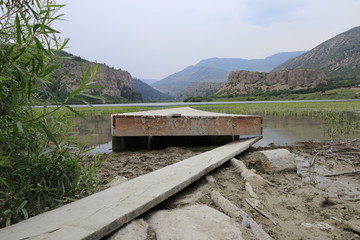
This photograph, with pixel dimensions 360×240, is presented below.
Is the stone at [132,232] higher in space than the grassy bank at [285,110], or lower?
higher

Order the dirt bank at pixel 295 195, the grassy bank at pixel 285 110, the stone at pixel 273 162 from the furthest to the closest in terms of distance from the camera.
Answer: the grassy bank at pixel 285 110 → the stone at pixel 273 162 → the dirt bank at pixel 295 195

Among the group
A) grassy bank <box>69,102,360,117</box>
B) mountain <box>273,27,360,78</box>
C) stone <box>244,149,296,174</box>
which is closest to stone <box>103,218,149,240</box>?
stone <box>244,149,296,174</box>

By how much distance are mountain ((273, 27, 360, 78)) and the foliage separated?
5200 inches

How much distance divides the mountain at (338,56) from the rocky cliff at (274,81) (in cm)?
1487

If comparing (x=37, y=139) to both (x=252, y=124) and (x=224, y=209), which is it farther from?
(x=252, y=124)

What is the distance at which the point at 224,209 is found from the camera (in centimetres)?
289

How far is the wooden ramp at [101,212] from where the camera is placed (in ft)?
6.79

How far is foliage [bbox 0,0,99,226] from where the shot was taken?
2.04m

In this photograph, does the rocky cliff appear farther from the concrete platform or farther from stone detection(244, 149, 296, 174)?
stone detection(244, 149, 296, 174)

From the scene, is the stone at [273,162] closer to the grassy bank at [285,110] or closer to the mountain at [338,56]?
the grassy bank at [285,110]

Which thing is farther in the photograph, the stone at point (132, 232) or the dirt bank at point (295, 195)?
the dirt bank at point (295, 195)

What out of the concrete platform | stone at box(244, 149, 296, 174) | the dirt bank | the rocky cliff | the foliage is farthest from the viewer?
the rocky cliff

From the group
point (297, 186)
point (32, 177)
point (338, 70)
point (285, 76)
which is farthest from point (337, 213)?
point (338, 70)

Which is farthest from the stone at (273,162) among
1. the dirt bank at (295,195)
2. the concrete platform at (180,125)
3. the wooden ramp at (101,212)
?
the concrete platform at (180,125)
